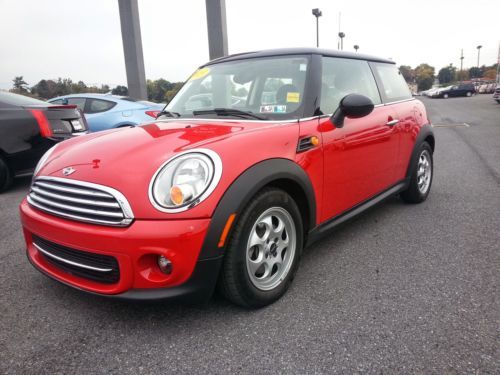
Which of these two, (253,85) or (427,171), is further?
(427,171)

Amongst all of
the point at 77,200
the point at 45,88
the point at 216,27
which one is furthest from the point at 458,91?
the point at 77,200

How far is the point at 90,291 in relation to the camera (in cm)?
196

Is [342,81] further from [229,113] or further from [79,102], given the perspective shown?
[79,102]

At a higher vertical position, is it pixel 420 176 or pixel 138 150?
pixel 138 150

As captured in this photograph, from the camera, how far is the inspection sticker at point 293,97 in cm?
262

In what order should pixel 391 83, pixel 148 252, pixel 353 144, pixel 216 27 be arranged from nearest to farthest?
pixel 148 252
pixel 353 144
pixel 391 83
pixel 216 27

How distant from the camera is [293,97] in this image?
2.64 m

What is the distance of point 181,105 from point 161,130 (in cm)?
72

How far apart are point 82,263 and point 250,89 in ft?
5.54

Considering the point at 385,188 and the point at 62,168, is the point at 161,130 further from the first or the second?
the point at 385,188

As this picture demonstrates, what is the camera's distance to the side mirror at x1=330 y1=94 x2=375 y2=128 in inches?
101

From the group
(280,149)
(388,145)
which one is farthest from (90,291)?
(388,145)

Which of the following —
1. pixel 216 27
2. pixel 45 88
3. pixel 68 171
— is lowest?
pixel 68 171

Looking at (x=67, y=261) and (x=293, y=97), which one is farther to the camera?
(x=293, y=97)
